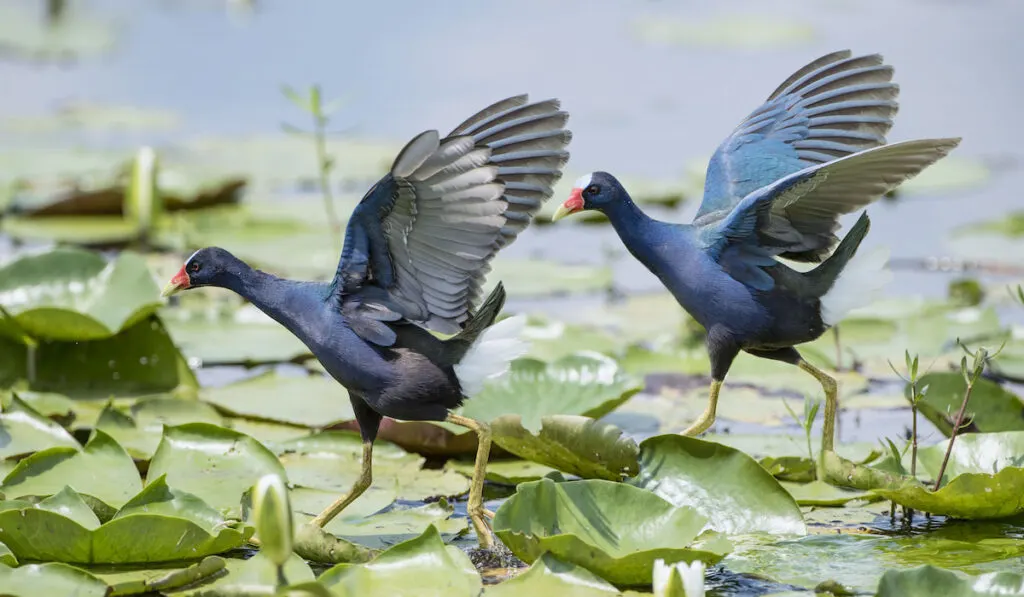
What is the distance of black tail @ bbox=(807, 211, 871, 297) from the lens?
13.6 feet

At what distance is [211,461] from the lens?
4113 mm

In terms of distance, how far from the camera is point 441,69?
10.2 m

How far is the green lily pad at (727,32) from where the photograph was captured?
35.8 ft

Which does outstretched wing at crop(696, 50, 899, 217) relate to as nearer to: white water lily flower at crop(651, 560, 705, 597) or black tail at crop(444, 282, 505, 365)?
black tail at crop(444, 282, 505, 365)

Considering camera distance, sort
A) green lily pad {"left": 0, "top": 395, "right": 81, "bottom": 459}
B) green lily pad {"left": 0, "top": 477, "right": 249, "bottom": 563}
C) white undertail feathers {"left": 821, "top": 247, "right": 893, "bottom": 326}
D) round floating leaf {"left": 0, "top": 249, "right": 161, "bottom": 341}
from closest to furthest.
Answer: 1. green lily pad {"left": 0, "top": 477, "right": 249, "bottom": 563}
2. white undertail feathers {"left": 821, "top": 247, "right": 893, "bottom": 326}
3. green lily pad {"left": 0, "top": 395, "right": 81, "bottom": 459}
4. round floating leaf {"left": 0, "top": 249, "right": 161, "bottom": 341}

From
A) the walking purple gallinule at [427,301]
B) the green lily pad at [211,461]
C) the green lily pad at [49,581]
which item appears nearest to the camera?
the green lily pad at [49,581]

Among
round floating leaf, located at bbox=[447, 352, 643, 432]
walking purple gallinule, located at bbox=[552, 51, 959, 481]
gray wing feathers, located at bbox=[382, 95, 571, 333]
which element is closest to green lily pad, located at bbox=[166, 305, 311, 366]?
round floating leaf, located at bbox=[447, 352, 643, 432]

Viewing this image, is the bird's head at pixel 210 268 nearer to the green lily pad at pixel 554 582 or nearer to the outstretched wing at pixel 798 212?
the green lily pad at pixel 554 582

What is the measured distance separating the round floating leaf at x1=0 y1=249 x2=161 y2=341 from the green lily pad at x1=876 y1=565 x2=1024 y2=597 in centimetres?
281

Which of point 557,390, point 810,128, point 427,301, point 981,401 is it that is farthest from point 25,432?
point 981,401

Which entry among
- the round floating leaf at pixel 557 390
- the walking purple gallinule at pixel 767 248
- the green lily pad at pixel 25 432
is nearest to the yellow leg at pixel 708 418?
the walking purple gallinule at pixel 767 248

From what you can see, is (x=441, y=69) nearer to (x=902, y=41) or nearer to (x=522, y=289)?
(x=902, y=41)

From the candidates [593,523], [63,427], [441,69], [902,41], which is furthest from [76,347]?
[902,41]

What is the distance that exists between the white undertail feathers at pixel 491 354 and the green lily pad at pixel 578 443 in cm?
27
